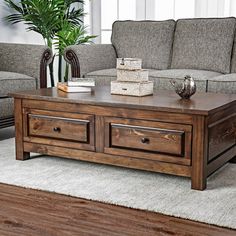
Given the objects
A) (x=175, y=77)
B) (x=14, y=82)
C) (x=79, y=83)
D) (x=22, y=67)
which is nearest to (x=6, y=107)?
(x=14, y=82)

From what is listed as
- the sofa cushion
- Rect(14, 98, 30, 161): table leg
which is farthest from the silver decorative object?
the sofa cushion

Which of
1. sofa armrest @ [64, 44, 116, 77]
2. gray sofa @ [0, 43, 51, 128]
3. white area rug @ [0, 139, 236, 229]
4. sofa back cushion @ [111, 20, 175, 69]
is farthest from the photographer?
sofa back cushion @ [111, 20, 175, 69]

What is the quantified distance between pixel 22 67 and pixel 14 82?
0.35 meters

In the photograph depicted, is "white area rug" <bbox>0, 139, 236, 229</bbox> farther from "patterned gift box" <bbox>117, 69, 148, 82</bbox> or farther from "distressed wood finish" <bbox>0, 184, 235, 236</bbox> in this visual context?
"patterned gift box" <bbox>117, 69, 148, 82</bbox>

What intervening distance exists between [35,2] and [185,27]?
1473 mm

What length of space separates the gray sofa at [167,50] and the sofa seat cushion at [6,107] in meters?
0.65

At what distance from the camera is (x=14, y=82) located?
11.6 feet

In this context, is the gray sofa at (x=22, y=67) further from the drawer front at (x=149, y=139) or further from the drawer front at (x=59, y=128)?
the drawer front at (x=149, y=139)

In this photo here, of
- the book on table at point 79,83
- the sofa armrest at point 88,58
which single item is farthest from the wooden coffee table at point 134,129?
the sofa armrest at point 88,58

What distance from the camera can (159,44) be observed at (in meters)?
4.18

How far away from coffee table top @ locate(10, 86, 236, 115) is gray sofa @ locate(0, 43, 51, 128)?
0.58m

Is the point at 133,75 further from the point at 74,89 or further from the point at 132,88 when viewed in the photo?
the point at 74,89

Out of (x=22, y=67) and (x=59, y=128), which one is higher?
(x=22, y=67)

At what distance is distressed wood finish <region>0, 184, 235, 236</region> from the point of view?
6.16 ft
